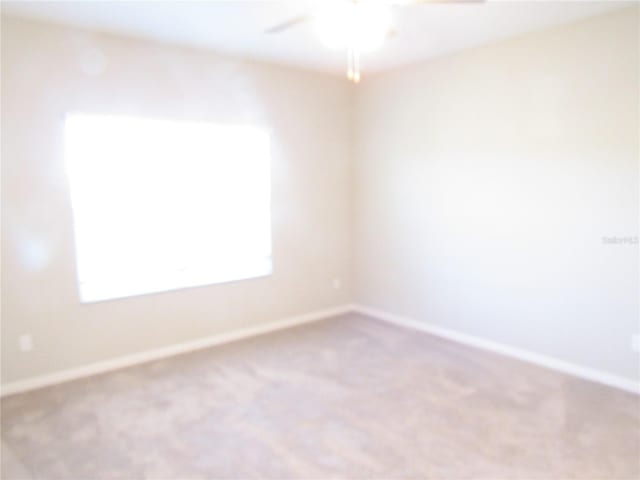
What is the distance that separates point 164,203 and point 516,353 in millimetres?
3188

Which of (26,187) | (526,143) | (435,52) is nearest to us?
(26,187)

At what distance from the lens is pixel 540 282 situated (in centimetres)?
374

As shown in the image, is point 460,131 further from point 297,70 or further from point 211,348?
point 211,348

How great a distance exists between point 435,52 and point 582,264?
212 cm

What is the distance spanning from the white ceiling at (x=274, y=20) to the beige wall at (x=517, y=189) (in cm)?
30

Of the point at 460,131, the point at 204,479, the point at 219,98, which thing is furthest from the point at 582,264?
the point at 219,98

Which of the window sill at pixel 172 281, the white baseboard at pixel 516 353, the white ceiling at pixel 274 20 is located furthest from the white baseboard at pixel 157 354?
the white ceiling at pixel 274 20

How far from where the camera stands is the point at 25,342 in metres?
3.36

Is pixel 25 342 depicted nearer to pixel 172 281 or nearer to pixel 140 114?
pixel 172 281

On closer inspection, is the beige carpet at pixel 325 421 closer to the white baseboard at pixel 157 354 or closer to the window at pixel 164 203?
the white baseboard at pixel 157 354

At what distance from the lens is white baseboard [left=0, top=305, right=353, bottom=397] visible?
11.1 feet

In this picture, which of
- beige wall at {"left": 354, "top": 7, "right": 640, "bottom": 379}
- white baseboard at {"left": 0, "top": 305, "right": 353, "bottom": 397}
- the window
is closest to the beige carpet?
white baseboard at {"left": 0, "top": 305, "right": 353, "bottom": 397}

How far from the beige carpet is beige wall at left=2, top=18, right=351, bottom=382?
1.22 ft

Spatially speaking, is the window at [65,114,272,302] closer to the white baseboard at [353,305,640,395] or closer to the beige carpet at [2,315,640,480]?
the beige carpet at [2,315,640,480]
